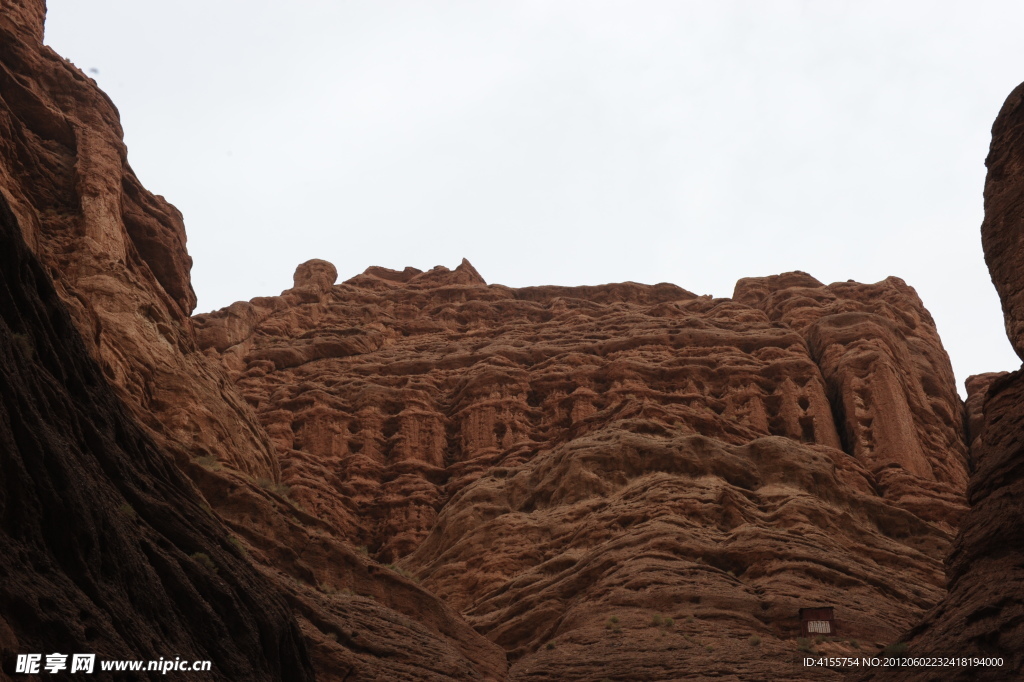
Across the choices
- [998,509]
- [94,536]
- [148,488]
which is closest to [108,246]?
[148,488]

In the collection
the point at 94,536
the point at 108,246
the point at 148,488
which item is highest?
the point at 108,246

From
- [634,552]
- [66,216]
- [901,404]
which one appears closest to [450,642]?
[634,552]

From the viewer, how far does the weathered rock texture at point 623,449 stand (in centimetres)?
3103

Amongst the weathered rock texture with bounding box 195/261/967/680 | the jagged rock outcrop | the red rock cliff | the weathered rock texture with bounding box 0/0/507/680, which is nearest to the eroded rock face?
the weathered rock texture with bounding box 0/0/507/680

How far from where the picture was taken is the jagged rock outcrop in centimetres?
1122

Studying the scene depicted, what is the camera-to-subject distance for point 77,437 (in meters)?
14.5

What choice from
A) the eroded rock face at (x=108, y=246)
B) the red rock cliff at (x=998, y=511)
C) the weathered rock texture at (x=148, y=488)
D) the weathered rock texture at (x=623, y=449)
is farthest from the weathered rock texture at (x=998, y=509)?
the eroded rock face at (x=108, y=246)

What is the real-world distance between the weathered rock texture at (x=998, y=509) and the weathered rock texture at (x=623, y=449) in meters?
7.27

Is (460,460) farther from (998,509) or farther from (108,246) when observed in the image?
(998,509)

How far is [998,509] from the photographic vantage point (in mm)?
18094

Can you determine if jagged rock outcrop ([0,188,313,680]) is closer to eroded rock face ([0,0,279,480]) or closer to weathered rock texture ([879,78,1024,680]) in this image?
weathered rock texture ([879,78,1024,680])

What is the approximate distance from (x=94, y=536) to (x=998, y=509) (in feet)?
43.2

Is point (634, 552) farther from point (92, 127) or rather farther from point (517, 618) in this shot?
point (92, 127)

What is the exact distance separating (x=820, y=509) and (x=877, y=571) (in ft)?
13.4
